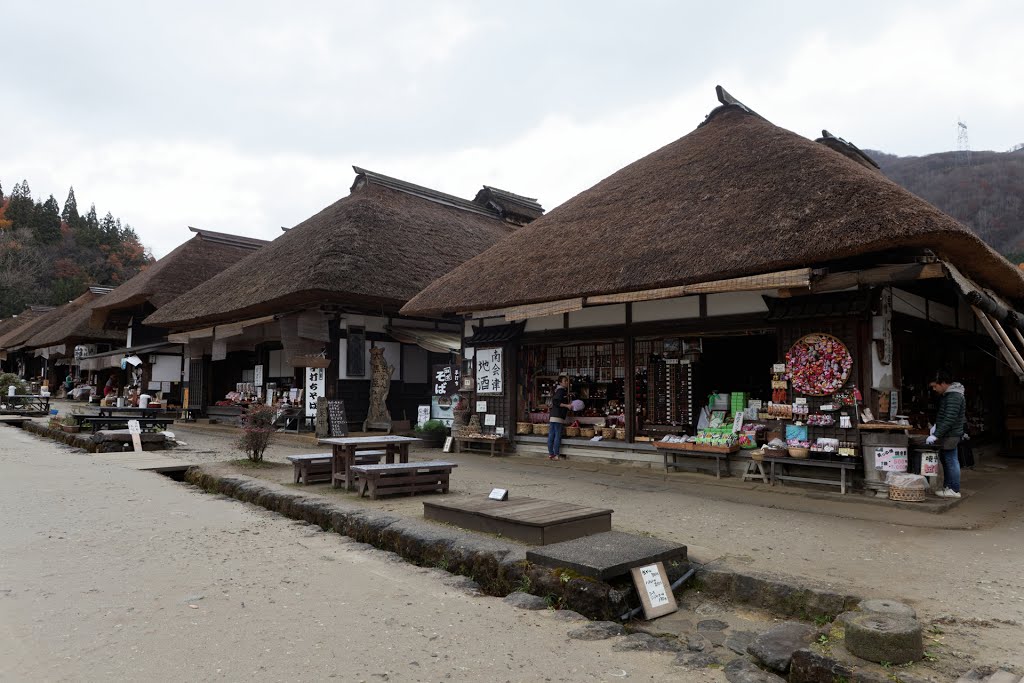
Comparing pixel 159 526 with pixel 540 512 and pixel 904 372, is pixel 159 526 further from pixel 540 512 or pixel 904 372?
pixel 904 372

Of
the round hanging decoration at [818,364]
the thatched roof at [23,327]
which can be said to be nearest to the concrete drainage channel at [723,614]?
the round hanging decoration at [818,364]

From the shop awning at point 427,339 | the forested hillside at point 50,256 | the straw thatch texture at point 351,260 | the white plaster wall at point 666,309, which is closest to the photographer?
the white plaster wall at point 666,309

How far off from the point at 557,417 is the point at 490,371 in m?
1.80

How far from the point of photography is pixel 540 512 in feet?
16.6

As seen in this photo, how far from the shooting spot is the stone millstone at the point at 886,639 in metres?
2.83

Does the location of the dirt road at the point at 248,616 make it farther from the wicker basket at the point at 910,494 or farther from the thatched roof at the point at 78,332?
the thatched roof at the point at 78,332

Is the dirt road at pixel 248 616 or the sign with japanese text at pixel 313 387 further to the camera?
the sign with japanese text at pixel 313 387

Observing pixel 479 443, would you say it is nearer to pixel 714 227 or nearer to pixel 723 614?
pixel 714 227

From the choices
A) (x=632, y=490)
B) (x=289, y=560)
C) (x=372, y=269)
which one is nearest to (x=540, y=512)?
(x=289, y=560)

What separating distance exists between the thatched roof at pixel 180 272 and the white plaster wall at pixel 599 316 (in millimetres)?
14786

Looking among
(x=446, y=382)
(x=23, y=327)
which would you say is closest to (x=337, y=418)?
(x=446, y=382)

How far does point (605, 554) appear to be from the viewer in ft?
13.4

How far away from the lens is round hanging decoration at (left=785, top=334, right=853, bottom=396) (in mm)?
7090

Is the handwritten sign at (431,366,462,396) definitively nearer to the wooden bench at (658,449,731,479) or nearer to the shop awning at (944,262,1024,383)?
the wooden bench at (658,449,731,479)
